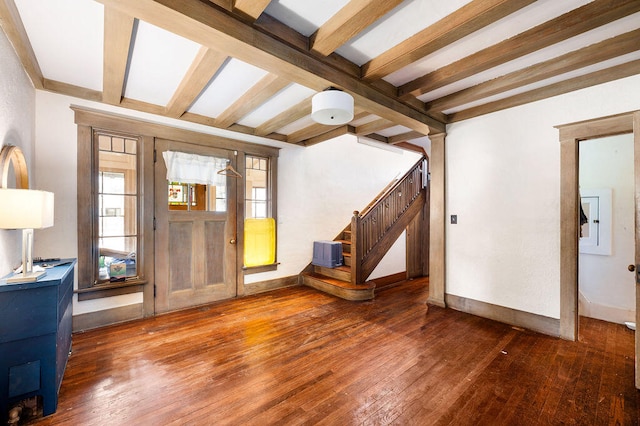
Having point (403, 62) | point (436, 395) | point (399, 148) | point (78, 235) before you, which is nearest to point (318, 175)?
point (399, 148)

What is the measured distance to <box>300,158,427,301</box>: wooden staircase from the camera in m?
4.31

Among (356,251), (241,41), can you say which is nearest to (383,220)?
(356,251)

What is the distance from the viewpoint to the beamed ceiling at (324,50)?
176 centimetres

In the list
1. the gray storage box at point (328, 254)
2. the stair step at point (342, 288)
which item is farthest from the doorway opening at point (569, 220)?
the gray storage box at point (328, 254)

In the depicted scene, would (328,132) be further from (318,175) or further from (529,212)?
(529,212)

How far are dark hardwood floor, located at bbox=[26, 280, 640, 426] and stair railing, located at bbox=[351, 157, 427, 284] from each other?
1146 millimetres

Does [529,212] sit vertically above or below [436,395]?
above

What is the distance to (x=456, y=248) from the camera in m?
3.72

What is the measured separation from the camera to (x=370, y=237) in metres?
4.59

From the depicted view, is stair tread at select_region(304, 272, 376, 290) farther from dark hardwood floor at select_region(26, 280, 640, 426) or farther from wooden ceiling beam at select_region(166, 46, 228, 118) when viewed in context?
wooden ceiling beam at select_region(166, 46, 228, 118)

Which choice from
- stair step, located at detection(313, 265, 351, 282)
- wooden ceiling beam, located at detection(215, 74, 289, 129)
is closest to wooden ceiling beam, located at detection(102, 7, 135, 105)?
wooden ceiling beam, located at detection(215, 74, 289, 129)

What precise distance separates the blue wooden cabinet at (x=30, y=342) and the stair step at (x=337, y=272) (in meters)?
3.48

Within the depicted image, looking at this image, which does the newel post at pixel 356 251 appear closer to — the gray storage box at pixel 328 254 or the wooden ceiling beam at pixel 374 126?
the gray storage box at pixel 328 254

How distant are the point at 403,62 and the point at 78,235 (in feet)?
12.5
